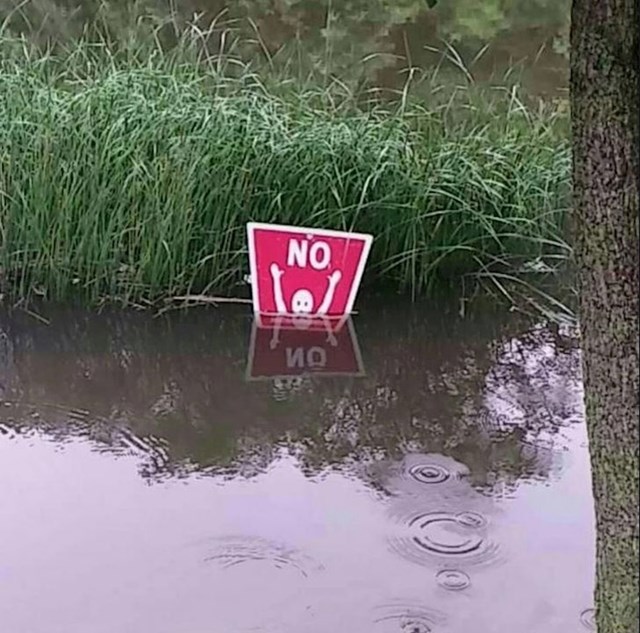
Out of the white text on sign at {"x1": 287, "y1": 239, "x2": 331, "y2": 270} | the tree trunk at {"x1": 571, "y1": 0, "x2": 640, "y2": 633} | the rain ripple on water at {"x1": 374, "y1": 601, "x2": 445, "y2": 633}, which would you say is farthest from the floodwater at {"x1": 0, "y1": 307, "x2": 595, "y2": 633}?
the tree trunk at {"x1": 571, "y1": 0, "x2": 640, "y2": 633}

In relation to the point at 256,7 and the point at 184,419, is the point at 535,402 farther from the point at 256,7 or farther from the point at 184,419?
the point at 256,7

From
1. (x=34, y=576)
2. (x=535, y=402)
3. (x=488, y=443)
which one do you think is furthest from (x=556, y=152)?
(x=34, y=576)

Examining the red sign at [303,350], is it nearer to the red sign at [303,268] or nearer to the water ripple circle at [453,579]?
the red sign at [303,268]

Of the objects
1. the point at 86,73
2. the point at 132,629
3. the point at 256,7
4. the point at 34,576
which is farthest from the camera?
the point at 256,7

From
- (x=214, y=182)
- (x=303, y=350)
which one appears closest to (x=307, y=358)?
(x=303, y=350)

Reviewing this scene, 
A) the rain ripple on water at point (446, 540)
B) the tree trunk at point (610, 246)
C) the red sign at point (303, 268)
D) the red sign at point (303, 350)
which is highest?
the tree trunk at point (610, 246)

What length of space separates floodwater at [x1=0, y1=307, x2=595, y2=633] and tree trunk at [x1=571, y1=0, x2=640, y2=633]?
0.86 meters

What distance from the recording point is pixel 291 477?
2.53 meters

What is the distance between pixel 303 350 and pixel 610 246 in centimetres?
204

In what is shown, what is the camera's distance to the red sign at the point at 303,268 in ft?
10.6

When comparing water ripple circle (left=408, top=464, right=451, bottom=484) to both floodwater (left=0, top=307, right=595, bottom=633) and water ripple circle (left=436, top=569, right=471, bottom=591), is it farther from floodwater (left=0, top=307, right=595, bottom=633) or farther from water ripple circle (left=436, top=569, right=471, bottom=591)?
water ripple circle (left=436, top=569, right=471, bottom=591)

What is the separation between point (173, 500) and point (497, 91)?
2.63m

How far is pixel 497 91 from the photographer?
14.8ft

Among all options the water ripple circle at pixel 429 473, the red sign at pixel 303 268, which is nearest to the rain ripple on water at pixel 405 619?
the water ripple circle at pixel 429 473
